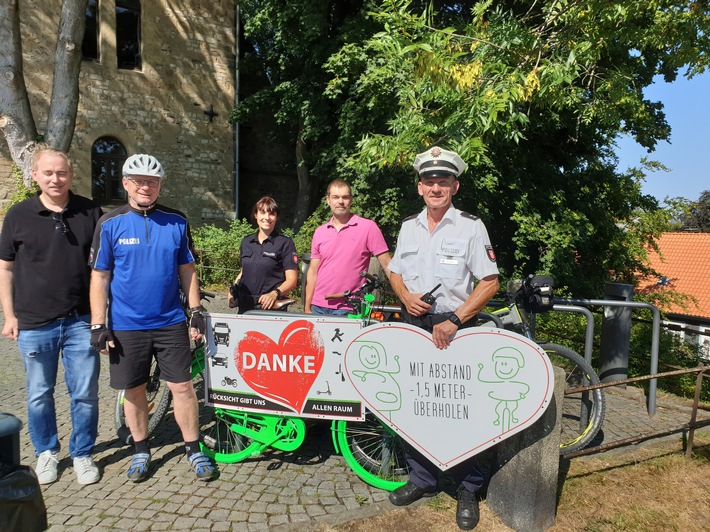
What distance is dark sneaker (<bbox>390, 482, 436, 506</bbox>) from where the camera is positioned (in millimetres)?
3031

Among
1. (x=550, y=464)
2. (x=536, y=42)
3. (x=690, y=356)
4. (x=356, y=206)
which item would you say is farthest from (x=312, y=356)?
(x=356, y=206)

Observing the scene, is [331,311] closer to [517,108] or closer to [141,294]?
[141,294]

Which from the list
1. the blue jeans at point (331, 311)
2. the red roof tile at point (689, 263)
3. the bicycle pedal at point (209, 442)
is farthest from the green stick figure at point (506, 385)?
the red roof tile at point (689, 263)

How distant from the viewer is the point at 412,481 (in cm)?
308

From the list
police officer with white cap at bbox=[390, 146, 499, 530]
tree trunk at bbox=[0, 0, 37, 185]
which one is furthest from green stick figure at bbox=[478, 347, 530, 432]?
tree trunk at bbox=[0, 0, 37, 185]

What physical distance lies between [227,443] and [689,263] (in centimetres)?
3157

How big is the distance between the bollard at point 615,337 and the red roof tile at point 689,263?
82.2 ft

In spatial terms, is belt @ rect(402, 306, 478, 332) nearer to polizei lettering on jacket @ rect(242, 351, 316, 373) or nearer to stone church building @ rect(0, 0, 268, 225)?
polizei lettering on jacket @ rect(242, 351, 316, 373)

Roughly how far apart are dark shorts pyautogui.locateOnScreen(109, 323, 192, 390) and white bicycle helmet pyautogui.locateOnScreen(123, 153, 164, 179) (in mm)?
980

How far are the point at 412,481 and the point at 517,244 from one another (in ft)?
26.7

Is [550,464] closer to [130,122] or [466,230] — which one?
[466,230]

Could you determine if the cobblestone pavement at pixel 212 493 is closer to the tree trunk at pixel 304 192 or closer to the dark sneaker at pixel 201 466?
the dark sneaker at pixel 201 466

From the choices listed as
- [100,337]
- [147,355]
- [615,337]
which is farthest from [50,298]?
[615,337]

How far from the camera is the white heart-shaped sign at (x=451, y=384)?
8.94ft
